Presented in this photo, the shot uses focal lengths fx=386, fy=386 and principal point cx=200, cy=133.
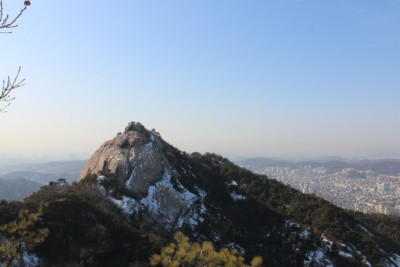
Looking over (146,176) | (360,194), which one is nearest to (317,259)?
(146,176)

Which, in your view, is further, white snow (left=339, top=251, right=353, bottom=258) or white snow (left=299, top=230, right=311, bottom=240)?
white snow (left=299, top=230, right=311, bottom=240)

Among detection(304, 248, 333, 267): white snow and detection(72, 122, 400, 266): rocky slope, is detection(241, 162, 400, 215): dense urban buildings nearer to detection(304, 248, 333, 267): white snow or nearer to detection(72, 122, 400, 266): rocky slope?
detection(72, 122, 400, 266): rocky slope

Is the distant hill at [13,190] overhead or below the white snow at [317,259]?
below

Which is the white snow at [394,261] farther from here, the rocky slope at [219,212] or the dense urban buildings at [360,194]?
the dense urban buildings at [360,194]

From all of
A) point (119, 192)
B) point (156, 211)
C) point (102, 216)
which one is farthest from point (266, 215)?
point (102, 216)

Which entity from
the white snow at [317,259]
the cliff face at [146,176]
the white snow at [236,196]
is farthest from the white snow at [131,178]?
the white snow at [317,259]

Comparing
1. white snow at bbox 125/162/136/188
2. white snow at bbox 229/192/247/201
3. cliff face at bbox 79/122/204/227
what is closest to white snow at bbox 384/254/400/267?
white snow at bbox 229/192/247/201

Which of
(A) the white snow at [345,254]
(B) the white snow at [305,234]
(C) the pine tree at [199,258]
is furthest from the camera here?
(B) the white snow at [305,234]

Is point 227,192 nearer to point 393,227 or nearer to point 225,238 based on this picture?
point 225,238

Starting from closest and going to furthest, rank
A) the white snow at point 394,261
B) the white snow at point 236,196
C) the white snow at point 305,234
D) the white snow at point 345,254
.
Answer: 1. the white snow at point 345,254
2. the white snow at point 394,261
3. the white snow at point 305,234
4. the white snow at point 236,196
